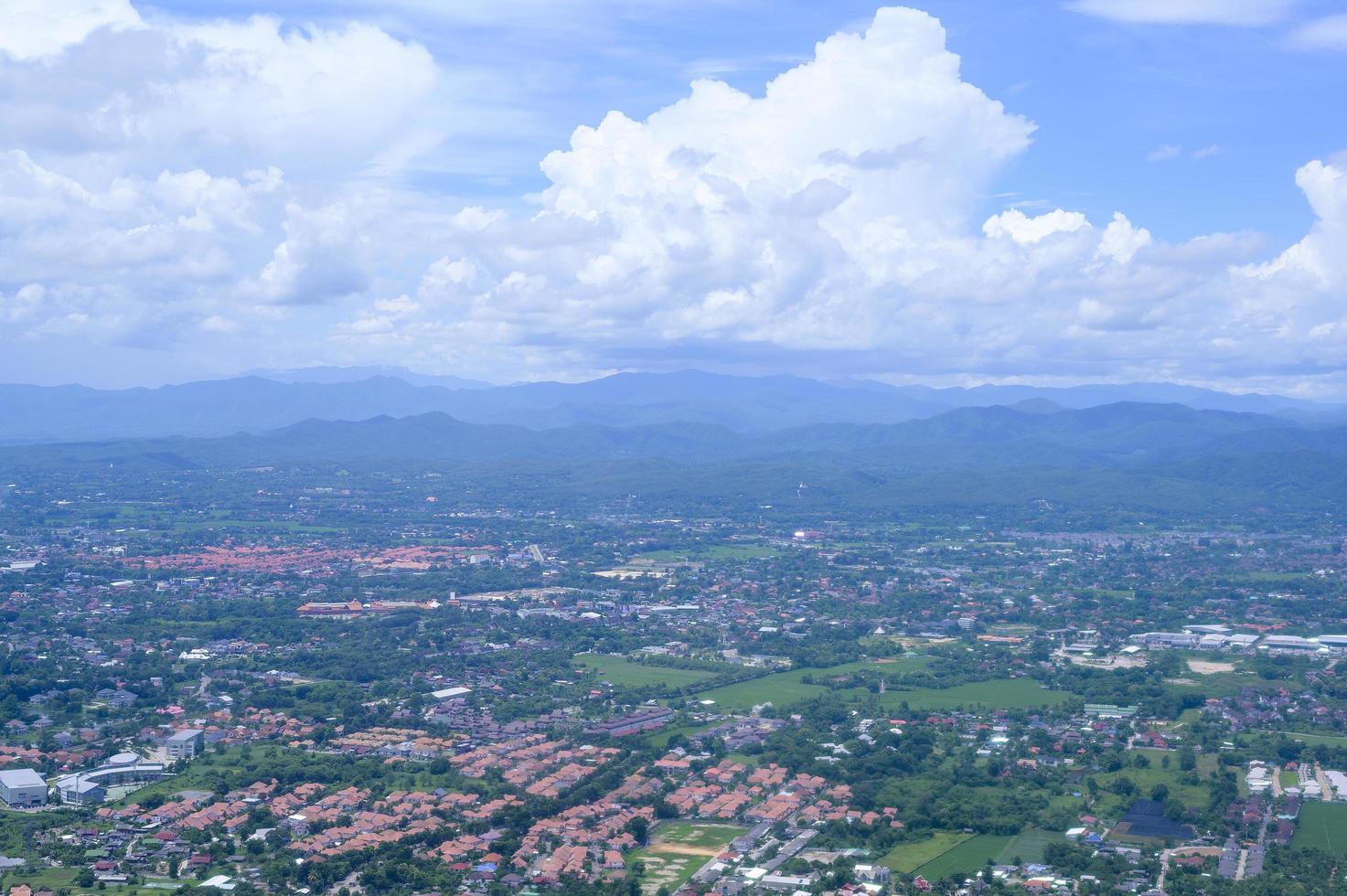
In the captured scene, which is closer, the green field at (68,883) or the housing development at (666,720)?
the green field at (68,883)

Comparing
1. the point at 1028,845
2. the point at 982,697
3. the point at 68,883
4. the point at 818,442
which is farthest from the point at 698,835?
the point at 818,442

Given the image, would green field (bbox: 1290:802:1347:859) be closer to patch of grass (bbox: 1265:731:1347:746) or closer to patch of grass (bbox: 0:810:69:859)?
patch of grass (bbox: 1265:731:1347:746)

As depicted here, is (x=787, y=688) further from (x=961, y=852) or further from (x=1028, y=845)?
(x=961, y=852)

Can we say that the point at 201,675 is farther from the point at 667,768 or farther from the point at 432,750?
the point at 667,768

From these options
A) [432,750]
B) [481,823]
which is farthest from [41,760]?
[481,823]

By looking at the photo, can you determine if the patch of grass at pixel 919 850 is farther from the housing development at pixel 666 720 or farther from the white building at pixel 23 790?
the white building at pixel 23 790

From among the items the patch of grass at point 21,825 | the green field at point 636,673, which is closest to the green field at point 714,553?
the green field at point 636,673
